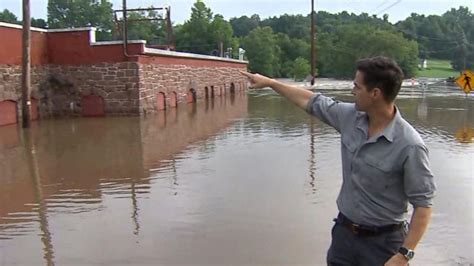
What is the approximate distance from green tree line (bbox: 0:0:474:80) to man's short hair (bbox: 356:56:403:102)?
7554 cm

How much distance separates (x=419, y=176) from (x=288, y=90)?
42.2 inches

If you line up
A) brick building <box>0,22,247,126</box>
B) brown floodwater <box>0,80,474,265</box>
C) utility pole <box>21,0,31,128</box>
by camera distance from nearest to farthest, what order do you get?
brown floodwater <box>0,80,474,265</box> < utility pole <box>21,0,31,128</box> < brick building <box>0,22,247,126</box>

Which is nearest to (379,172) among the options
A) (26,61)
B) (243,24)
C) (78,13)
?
(26,61)

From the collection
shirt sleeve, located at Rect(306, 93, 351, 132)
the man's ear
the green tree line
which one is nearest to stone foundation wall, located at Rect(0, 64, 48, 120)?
shirt sleeve, located at Rect(306, 93, 351, 132)

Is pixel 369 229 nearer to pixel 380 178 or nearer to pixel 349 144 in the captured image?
pixel 380 178

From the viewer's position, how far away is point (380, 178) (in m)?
2.77

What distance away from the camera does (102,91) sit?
22.0 metres

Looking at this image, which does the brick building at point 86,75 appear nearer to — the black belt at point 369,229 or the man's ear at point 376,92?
the black belt at point 369,229

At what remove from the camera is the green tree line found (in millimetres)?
88000

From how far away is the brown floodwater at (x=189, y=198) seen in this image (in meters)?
5.54

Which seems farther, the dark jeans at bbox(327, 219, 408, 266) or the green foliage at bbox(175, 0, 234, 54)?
the green foliage at bbox(175, 0, 234, 54)

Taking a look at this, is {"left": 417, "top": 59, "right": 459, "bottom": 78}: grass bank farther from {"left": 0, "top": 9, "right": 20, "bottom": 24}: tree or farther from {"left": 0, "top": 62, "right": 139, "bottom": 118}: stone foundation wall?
{"left": 0, "top": 62, "right": 139, "bottom": 118}: stone foundation wall

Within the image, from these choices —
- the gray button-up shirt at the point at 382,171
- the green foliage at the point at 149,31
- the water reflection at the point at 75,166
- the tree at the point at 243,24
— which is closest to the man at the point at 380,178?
the gray button-up shirt at the point at 382,171

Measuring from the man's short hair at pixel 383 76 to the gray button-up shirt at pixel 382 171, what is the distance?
0.13 meters
